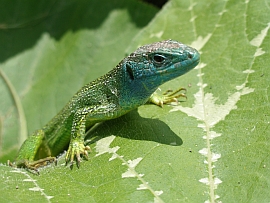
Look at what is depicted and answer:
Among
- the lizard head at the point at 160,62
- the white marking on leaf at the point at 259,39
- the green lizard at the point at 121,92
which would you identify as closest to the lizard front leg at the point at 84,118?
the green lizard at the point at 121,92

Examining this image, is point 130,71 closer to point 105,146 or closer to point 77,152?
point 105,146

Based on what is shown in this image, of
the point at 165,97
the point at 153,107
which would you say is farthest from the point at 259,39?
the point at 153,107

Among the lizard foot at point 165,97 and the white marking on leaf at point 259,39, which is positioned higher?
the white marking on leaf at point 259,39

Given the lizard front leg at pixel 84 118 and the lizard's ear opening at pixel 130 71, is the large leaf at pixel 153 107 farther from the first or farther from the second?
the lizard's ear opening at pixel 130 71

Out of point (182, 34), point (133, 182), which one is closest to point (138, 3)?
point (182, 34)

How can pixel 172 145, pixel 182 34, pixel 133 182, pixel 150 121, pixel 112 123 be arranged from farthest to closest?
pixel 182 34 < pixel 112 123 < pixel 150 121 < pixel 172 145 < pixel 133 182

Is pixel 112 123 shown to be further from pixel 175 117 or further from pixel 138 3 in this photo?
pixel 138 3
